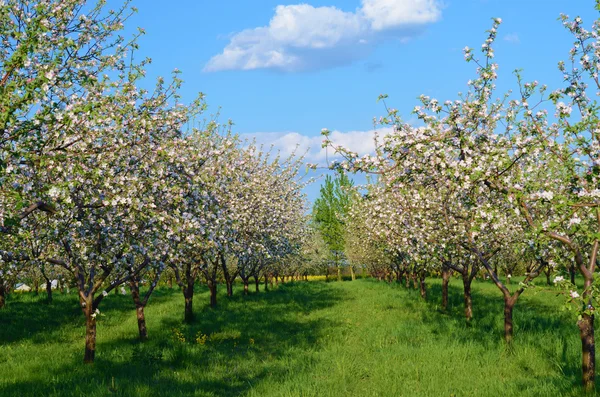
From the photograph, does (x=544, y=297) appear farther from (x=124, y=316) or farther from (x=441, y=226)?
(x=124, y=316)

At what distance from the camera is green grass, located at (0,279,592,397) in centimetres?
1277

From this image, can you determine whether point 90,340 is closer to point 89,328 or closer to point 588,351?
point 89,328

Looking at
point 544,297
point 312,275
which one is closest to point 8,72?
point 544,297

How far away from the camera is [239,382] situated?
13.9 metres

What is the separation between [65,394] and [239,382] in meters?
4.17

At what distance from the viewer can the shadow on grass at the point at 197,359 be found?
12875 millimetres

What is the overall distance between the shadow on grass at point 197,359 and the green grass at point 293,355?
0.15 feet

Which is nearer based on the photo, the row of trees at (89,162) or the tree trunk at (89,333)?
the row of trees at (89,162)

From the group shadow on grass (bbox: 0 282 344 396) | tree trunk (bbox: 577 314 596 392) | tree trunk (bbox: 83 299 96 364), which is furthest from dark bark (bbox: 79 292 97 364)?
tree trunk (bbox: 577 314 596 392)

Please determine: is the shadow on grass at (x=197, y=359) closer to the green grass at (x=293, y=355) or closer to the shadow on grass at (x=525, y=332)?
the green grass at (x=293, y=355)

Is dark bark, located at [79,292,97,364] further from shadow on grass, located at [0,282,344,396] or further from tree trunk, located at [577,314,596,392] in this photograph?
tree trunk, located at [577,314,596,392]

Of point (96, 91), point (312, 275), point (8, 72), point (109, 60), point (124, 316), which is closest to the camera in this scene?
point (8, 72)

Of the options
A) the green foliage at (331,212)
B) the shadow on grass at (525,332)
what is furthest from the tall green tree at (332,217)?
the shadow on grass at (525,332)

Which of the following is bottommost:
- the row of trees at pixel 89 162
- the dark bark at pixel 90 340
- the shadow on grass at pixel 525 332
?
the shadow on grass at pixel 525 332
